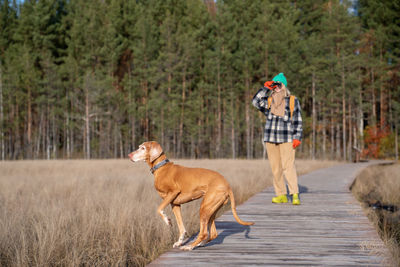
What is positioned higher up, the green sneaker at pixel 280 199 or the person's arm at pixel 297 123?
the person's arm at pixel 297 123

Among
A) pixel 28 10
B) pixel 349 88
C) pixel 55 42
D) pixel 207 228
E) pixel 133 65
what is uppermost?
pixel 28 10

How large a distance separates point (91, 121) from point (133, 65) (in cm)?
752

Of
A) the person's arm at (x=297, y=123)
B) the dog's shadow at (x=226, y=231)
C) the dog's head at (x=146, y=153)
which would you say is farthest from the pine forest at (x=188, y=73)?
the dog's head at (x=146, y=153)

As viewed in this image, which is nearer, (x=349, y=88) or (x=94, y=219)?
(x=94, y=219)

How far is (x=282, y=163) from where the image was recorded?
6668 millimetres

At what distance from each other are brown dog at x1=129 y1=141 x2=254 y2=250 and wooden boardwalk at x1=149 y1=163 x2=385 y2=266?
27cm

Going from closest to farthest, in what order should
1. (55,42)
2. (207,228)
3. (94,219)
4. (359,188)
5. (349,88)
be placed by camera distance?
(207,228) → (94,219) → (359,188) → (349,88) → (55,42)

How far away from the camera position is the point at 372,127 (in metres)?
38.6

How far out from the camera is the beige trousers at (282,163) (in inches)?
259

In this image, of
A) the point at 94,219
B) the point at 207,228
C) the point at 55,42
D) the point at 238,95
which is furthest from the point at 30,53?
the point at 207,228

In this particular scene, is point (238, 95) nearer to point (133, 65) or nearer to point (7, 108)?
point (133, 65)

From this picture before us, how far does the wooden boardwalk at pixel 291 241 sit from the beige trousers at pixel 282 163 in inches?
18.7

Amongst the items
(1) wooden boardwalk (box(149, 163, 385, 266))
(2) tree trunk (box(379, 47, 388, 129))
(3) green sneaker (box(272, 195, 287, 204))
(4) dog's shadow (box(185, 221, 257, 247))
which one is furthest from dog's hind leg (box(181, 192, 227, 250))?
(2) tree trunk (box(379, 47, 388, 129))

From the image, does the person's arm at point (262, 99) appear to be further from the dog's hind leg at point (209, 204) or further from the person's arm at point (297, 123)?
the dog's hind leg at point (209, 204)
